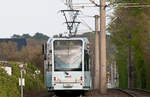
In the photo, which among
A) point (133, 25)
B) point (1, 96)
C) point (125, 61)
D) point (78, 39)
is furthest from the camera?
point (125, 61)

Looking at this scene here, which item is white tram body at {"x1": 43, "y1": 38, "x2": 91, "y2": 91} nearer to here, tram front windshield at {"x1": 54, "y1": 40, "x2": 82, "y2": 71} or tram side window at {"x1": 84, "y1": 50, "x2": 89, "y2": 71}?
tram front windshield at {"x1": 54, "y1": 40, "x2": 82, "y2": 71}

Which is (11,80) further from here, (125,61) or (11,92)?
(125,61)

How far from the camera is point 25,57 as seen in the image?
244 feet

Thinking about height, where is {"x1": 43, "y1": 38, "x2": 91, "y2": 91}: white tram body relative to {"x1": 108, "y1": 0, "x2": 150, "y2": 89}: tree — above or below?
below

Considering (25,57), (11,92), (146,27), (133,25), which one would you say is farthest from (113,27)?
(11,92)

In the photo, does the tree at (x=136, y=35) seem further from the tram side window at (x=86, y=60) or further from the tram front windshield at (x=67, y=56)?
the tram front windshield at (x=67, y=56)

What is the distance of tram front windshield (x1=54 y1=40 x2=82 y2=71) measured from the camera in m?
29.5

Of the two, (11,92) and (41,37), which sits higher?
(41,37)

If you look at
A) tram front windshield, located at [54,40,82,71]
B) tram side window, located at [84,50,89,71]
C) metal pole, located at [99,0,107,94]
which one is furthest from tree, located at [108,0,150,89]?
tram front windshield, located at [54,40,82,71]

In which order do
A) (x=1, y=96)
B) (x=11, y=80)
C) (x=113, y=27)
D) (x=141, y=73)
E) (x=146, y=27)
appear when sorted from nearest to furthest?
(x=1, y=96) < (x=11, y=80) < (x=146, y=27) < (x=113, y=27) < (x=141, y=73)

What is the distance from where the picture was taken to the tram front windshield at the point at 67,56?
29531 mm

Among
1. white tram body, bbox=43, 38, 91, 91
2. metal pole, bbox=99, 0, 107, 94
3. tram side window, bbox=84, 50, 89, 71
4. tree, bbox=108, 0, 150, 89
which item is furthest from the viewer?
tree, bbox=108, 0, 150, 89

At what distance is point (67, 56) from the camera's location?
29.5 m

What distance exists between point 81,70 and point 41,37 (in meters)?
143
